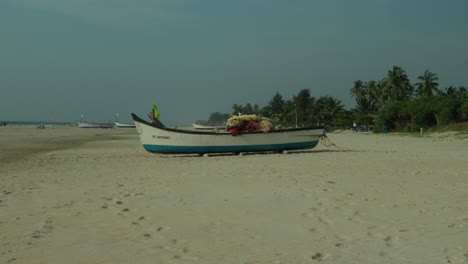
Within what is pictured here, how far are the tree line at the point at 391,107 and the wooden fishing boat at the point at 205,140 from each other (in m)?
16.3

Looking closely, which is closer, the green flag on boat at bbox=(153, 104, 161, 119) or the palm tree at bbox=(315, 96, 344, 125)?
the green flag on boat at bbox=(153, 104, 161, 119)

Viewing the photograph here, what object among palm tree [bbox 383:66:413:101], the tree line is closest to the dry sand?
the tree line

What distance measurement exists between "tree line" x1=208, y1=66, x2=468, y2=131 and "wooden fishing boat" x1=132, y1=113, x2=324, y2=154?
53.6 ft

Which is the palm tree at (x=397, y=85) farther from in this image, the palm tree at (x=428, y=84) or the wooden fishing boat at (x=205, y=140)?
the wooden fishing boat at (x=205, y=140)

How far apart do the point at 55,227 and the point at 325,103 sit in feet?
302

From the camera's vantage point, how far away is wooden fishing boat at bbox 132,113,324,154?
18672mm

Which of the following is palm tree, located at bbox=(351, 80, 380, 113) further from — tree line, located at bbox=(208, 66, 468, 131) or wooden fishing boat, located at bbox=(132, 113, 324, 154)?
wooden fishing boat, located at bbox=(132, 113, 324, 154)

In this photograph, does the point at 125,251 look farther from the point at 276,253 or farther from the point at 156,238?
the point at 276,253

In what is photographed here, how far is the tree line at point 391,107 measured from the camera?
51.1 metres

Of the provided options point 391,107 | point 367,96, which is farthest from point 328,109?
point 391,107

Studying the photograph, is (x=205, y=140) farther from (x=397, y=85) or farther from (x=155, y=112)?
(x=397, y=85)

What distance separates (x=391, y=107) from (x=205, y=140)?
4642 centimetres

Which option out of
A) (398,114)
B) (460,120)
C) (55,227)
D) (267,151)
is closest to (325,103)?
(398,114)

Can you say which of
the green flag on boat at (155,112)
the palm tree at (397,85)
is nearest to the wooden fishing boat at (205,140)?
the green flag on boat at (155,112)
